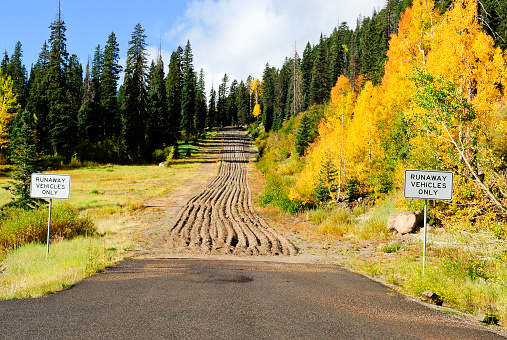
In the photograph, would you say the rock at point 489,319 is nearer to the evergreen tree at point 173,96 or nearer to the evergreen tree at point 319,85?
the evergreen tree at point 173,96

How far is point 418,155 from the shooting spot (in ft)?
42.7

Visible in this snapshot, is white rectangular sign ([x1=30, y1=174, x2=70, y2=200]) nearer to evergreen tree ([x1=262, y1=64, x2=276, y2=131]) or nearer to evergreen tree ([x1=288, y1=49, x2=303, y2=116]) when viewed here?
evergreen tree ([x1=288, y1=49, x2=303, y2=116])

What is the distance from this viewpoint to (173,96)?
250ft

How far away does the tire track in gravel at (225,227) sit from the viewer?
15517 mm

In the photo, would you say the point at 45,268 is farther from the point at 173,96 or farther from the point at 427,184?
the point at 173,96

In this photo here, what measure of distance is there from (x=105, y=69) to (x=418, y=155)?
6313 centimetres

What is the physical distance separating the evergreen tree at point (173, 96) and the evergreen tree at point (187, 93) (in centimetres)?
169

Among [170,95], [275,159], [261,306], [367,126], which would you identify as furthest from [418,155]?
[170,95]

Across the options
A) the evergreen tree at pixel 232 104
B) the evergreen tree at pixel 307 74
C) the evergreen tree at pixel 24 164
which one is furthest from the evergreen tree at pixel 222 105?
the evergreen tree at pixel 24 164

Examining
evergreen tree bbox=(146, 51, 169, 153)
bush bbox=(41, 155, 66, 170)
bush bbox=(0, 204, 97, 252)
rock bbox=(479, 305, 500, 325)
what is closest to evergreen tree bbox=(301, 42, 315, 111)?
evergreen tree bbox=(146, 51, 169, 153)

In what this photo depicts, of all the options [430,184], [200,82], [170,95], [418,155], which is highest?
[200,82]

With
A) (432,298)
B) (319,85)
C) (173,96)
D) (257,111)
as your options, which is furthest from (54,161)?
(257,111)

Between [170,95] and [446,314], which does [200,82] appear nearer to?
[170,95]

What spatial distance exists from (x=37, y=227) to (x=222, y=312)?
1294cm
